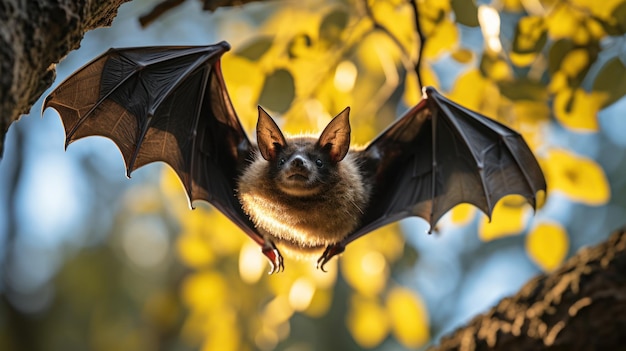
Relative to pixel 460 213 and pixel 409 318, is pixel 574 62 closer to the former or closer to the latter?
pixel 460 213

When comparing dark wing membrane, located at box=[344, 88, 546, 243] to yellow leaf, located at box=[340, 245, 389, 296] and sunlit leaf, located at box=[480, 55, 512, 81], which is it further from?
yellow leaf, located at box=[340, 245, 389, 296]

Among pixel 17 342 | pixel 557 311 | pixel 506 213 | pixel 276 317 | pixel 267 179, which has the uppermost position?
pixel 267 179

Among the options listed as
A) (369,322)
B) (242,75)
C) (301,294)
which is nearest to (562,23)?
(242,75)

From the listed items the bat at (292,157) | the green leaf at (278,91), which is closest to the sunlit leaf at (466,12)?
the bat at (292,157)

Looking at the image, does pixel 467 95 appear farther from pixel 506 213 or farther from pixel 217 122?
pixel 217 122

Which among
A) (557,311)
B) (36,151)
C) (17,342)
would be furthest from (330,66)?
(17,342)
